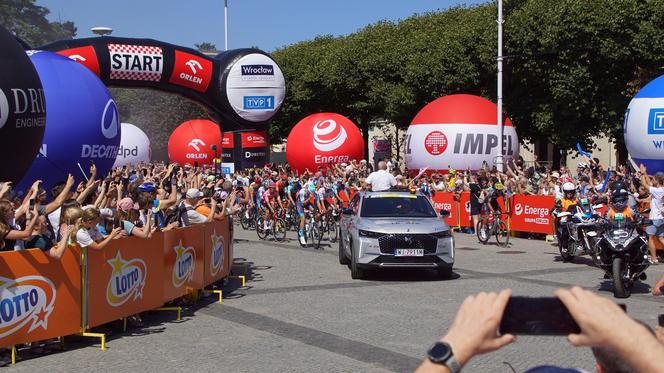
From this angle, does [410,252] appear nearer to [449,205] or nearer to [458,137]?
[449,205]

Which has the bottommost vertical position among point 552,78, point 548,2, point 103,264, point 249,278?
point 249,278

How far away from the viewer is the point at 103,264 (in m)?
10.7

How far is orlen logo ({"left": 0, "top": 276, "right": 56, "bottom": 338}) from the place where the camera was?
9328mm

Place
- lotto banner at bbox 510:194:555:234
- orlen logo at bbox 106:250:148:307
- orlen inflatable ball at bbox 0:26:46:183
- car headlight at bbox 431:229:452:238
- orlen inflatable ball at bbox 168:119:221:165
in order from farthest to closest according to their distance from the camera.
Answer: orlen inflatable ball at bbox 168:119:221:165
lotto banner at bbox 510:194:555:234
car headlight at bbox 431:229:452:238
orlen inflatable ball at bbox 0:26:46:183
orlen logo at bbox 106:250:148:307

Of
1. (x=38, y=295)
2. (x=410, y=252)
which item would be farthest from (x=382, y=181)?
(x=38, y=295)

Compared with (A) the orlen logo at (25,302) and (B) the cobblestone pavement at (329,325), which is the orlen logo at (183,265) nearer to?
(B) the cobblestone pavement at (329,325)

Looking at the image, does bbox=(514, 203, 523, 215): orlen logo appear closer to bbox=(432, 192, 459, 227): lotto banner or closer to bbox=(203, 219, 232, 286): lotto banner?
bbox=(432, 192, 459, 227): lotto banner

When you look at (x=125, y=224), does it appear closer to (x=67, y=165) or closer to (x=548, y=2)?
(x=67, y=165)

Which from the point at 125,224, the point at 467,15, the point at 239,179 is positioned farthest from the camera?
the point at 467,15

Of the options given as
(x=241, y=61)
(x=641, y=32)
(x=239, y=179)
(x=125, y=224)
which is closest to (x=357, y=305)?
(x=125, y=224)

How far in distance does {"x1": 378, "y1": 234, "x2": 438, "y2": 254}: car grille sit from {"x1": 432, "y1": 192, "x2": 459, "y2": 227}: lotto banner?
1144 cm

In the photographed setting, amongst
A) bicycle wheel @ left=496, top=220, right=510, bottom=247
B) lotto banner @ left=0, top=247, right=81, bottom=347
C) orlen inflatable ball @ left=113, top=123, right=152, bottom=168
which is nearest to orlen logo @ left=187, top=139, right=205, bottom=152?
orlen inflatable ball @ left=113, top=123, right=152, bottom=168

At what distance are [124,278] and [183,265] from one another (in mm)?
1822

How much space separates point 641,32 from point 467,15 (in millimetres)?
12002
